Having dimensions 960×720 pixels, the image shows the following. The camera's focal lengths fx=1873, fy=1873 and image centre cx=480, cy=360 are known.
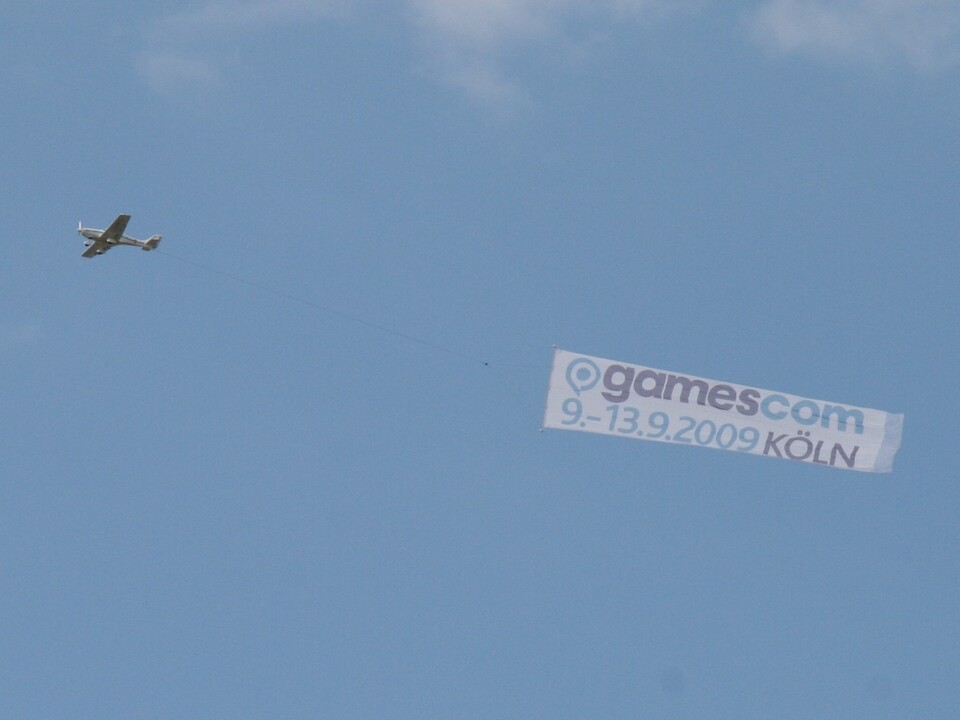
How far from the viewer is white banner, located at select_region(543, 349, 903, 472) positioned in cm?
5800

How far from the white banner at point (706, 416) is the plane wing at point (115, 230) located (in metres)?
19.2

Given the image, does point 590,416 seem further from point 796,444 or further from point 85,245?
point 85,245

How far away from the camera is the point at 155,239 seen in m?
70.2

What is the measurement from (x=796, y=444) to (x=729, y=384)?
3077 millimetres

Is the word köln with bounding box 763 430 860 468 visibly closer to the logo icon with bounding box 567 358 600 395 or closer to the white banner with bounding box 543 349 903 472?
the white banner with bounding box 543 349 903 472

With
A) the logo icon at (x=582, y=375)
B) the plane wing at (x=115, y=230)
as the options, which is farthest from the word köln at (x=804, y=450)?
the plane wing at (x=115, y=230)

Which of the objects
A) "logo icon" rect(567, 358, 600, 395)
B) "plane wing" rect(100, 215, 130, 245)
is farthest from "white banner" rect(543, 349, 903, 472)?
"plane wing" rect(100, 215, 130, 245)

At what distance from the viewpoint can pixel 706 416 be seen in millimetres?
58844

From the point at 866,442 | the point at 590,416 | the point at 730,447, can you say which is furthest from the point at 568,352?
the point at 866,442

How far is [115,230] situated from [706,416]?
23.6 m

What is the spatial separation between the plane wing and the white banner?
1919cm

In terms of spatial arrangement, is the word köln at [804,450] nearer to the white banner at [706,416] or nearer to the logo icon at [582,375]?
the white banner at [706,416]

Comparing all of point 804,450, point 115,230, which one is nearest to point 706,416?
point 804,450

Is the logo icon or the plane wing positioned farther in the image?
the plane wing
